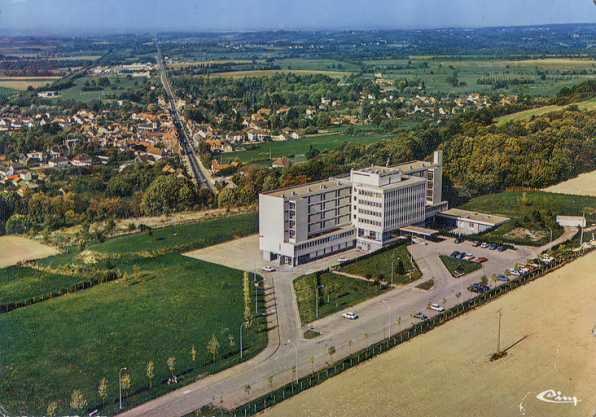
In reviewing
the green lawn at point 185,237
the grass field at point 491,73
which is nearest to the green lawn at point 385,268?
the green lawn at point 185,237

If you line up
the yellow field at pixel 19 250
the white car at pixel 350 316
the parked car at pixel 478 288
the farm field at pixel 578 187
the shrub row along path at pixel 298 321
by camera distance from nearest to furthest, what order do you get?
the shrub row along path at pixel 298 321, the white car at pixel 350 316, the parked car at pixel 478 288, the yellow field at pixel 19 250, the farm field at pixel 578 187

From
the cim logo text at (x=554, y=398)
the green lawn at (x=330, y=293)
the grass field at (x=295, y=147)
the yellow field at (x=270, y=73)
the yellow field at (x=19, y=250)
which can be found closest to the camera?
the cim logo text at (x=554, y=398)

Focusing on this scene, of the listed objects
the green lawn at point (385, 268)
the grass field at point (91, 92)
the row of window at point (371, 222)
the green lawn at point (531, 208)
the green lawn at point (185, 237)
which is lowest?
the green lawn at point (185, 237)

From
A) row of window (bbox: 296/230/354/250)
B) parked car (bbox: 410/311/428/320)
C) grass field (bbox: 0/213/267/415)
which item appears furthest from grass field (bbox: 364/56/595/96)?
grass field (bbox: 0/213/267/415)

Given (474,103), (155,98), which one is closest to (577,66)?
(474,103)

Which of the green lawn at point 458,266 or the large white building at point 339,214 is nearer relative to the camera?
the green lawn at point 458,266

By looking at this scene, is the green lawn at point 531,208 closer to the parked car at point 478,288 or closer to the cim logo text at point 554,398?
the parked car at point 478,288
